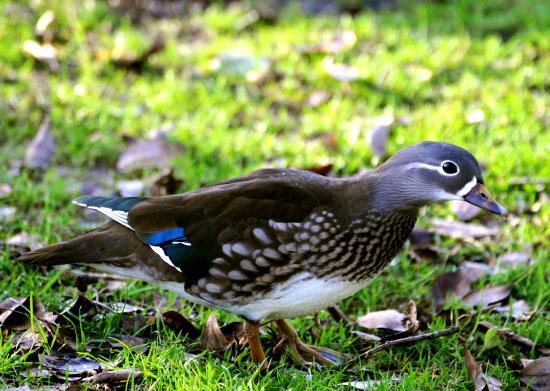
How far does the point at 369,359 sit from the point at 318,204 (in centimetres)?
68

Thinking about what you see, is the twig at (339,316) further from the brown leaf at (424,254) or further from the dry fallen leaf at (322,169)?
the dry fallen leaf at (322,169)

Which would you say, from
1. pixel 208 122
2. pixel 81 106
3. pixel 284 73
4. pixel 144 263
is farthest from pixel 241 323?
pixel 284 73

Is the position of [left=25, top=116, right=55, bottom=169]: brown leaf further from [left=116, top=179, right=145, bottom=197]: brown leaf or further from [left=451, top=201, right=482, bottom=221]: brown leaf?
[left=451, top=201, right=482, bottom=221]: brown leaf

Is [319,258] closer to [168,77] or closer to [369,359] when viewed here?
[369,359]

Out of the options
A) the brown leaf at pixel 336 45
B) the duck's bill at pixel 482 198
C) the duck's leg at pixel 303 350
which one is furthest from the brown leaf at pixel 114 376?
the brown leaf at pixel 336 45

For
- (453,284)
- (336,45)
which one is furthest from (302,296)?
(336,45)

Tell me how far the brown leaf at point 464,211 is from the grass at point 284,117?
87 mm

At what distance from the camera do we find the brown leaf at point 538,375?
3.41m

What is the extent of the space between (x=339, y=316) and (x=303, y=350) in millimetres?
366

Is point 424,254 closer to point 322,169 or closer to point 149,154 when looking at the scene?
point 322,169

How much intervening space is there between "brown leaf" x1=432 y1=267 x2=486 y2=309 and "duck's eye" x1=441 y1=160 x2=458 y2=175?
3.06ft

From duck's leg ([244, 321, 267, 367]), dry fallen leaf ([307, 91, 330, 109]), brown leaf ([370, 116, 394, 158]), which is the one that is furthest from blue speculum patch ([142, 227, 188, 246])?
dry fallen leaf ([307, 91, 330, 109])

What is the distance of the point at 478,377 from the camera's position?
3.44 metres

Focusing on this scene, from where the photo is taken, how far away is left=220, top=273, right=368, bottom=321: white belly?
3402 millimetres
